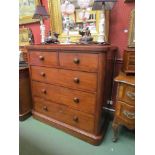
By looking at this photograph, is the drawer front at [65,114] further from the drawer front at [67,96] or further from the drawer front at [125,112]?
the drawer front at [125,112]

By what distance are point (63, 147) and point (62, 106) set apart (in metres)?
0.45

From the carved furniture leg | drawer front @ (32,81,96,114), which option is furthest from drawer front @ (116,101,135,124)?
drawer front @ (32,81,96,114)

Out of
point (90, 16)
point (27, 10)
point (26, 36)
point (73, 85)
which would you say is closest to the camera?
point (73, 85)

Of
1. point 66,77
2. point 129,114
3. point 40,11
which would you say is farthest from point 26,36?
point 129,114

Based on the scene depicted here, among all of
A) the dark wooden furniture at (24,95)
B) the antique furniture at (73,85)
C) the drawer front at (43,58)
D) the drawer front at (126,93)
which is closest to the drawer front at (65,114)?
the antique furniture at (73,85)

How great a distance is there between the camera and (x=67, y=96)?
1793 millimetres

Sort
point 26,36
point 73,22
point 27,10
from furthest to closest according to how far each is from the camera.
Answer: point 26,36 → point 27,10 → point 73,22

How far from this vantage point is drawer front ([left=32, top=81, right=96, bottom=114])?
1.65 m

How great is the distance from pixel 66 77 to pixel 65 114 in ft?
1.56

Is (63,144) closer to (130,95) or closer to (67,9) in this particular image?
(130,95)

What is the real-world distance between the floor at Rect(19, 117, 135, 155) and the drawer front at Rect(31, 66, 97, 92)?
2.10 ft
